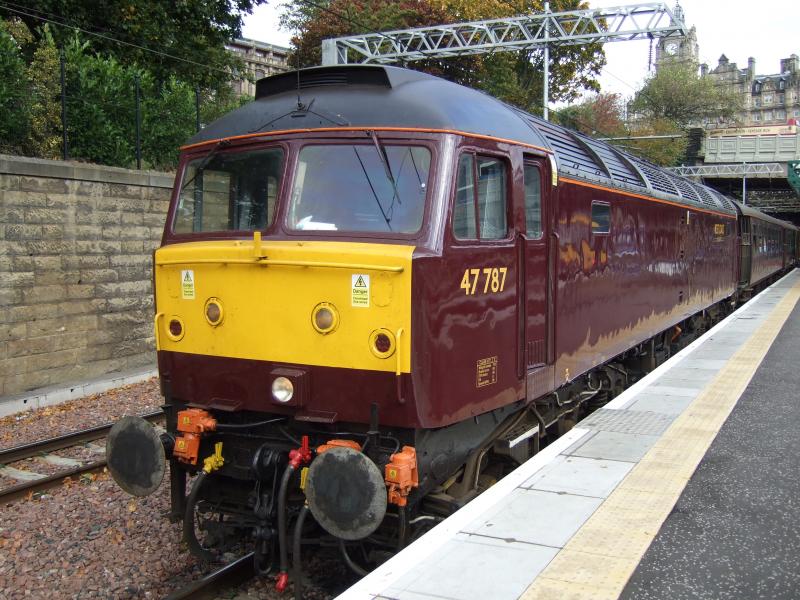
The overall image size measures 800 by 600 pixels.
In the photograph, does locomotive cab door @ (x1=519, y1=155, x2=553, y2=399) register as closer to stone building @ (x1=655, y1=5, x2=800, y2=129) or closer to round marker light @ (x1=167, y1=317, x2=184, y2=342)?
round marker light @ (x1=167, y1=317, x2=184, y2=342)

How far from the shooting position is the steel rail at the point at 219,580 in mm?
4313

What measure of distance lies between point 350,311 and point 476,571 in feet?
5.06

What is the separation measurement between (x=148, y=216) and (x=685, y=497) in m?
9.31

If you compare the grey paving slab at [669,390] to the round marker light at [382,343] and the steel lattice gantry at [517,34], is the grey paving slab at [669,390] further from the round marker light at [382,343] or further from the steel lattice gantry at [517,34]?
the steel lattice gantry at [517,34]

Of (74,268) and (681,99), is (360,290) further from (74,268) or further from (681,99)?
(681,99)

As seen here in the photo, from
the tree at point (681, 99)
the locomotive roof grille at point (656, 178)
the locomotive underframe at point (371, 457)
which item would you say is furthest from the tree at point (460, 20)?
the tree at point (681, 99)

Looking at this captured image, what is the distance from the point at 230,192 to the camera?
488 centimetres

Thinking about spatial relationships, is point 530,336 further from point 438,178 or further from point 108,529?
point 108,529

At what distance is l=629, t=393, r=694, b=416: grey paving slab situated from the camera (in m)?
7.00

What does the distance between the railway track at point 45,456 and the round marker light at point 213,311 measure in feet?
9.61

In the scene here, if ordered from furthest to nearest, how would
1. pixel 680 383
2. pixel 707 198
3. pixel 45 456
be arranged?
pixel 707 198 < pixel 680 383 < pixel 45 456

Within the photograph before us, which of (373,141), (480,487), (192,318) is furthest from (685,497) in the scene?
(192,318)

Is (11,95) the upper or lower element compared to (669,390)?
upper

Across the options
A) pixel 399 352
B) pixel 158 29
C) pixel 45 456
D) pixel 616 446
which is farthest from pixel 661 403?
pixel 158 29
